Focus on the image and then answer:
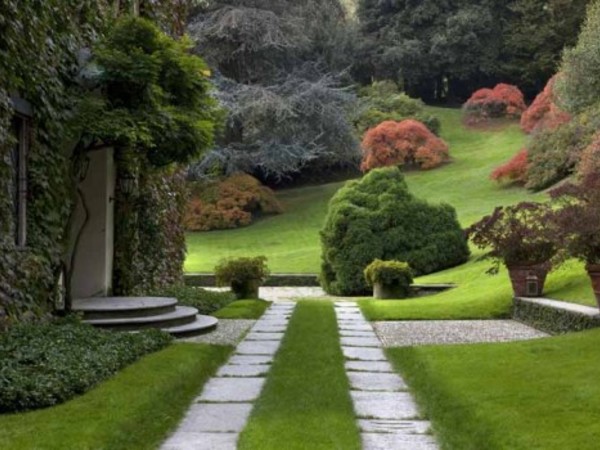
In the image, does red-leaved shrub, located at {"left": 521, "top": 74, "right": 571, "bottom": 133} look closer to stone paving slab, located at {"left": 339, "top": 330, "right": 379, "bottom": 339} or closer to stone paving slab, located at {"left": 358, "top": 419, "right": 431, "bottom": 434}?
stone paving slab, located at {"left": 339, "top": 330, "right": 379, "bottom": 339}

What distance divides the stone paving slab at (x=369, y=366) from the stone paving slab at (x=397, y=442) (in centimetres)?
209

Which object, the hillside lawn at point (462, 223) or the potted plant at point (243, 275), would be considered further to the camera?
the potted plant at point (243, 275)

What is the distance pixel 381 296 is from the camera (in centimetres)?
1516

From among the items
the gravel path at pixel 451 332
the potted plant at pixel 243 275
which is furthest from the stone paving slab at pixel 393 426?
the potted plant at pixel 243 275

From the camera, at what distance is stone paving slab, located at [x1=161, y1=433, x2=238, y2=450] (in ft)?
13.5

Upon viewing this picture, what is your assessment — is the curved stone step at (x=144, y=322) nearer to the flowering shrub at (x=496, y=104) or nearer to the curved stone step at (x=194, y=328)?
the curved stone step at (x=194, y=328)

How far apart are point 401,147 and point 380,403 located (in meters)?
26.3

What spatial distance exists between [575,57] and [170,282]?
16.1 metres

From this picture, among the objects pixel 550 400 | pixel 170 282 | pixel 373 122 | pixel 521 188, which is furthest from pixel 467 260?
pixel 373 122

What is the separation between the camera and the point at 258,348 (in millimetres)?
7805

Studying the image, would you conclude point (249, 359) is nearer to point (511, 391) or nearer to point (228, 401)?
point (228, 401)

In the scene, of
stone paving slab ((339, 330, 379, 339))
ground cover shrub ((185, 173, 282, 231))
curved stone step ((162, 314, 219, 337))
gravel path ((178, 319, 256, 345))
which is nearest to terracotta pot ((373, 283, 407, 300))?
gravel path ((178, 319, 256, 345))

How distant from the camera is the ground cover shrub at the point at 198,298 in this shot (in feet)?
37.0

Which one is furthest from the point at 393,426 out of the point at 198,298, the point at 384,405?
the point at 198,298
